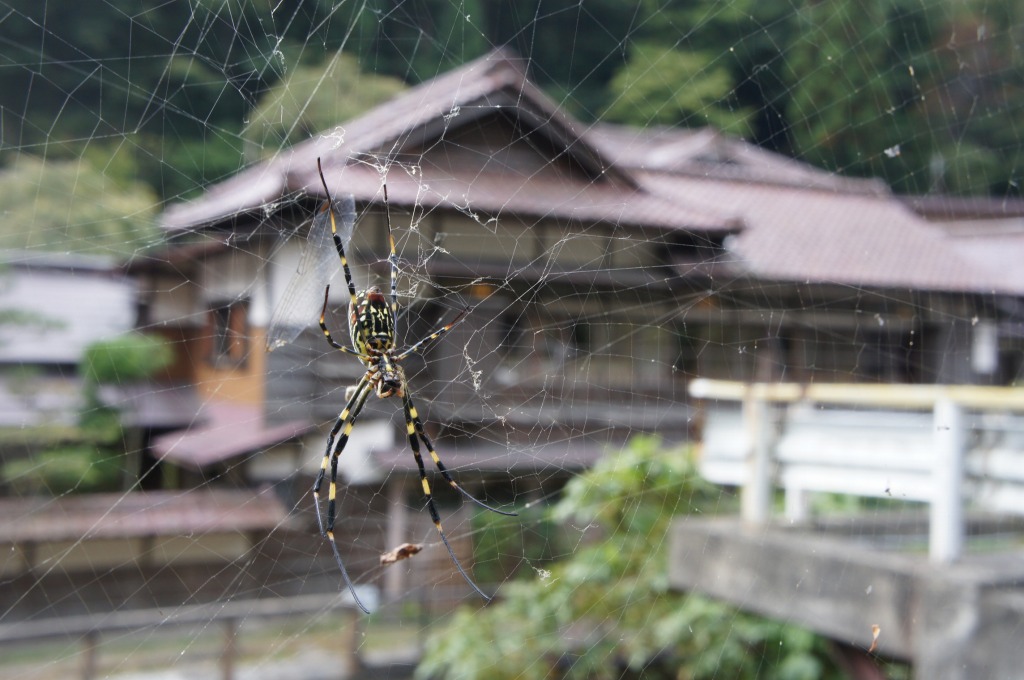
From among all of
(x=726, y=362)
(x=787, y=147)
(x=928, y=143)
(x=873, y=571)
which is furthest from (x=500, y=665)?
(x=787, y=147)

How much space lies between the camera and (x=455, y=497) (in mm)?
7379

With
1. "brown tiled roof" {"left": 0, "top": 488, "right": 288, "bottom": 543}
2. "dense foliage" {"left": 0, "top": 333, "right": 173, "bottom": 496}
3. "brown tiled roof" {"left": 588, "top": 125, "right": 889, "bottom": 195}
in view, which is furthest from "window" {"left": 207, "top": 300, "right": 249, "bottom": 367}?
"brown tiled roof" {"left": 588, "top": 125, "right": 889, "bottom": 195}

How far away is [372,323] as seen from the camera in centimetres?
261

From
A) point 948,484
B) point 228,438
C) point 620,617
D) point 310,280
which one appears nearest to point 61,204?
point 228,438

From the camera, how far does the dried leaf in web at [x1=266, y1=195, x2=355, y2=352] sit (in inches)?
112

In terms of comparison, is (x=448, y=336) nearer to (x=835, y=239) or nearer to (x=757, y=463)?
(x=757, y=463)

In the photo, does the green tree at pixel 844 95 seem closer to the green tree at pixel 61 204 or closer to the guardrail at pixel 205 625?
the green tree at pixel 61 204

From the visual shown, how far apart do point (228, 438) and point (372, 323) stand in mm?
5750

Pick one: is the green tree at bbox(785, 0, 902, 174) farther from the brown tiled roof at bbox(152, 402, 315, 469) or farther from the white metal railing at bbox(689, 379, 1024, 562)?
the white metal railing at bbox(689, 379, 1024, 562)

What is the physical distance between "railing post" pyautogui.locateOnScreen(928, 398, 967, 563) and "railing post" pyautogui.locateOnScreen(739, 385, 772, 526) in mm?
968

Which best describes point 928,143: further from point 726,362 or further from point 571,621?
point 571,621

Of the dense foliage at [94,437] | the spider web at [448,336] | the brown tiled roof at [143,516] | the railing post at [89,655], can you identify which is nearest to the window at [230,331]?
the spider web at [448,336]

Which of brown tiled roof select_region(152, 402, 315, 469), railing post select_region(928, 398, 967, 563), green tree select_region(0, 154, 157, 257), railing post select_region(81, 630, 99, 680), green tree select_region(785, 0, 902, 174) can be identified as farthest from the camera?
green tree select_region(785, 0, 902, 174)

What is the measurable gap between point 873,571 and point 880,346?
21.4ft
